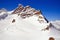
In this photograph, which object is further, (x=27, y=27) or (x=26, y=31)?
(x=27, y=27)

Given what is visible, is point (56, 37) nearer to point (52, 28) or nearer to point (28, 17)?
point (52, 28)

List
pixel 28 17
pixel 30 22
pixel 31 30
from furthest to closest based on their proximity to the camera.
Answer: pixel 28 17 < pixel 30 22 < pixel 31 30

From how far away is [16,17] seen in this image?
230 feet

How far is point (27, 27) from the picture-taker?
63.9m

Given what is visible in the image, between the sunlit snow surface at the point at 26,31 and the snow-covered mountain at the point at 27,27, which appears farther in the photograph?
the snow-covered mountain at the point at 27,27

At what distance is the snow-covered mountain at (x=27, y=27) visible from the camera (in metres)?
54.2

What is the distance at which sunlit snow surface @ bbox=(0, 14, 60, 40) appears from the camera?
5350cm

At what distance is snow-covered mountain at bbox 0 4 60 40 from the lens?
54.2 m

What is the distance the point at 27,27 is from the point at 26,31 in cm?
434

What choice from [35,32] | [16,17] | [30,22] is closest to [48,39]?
[35,32]

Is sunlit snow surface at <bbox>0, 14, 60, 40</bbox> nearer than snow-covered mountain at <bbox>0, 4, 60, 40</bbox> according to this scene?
Yes

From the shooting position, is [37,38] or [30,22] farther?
[30,22]

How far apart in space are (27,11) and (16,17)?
9873mm

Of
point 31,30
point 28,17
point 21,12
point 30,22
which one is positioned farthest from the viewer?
point 21,12
